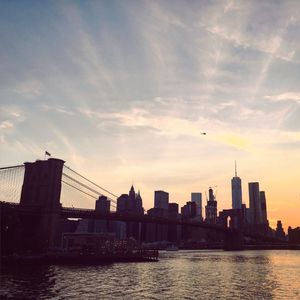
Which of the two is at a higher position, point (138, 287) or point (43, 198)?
point (43, 198)

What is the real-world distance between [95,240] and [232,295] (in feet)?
219

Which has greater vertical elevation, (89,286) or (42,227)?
(42,227)

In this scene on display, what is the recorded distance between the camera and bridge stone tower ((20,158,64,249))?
110 meters

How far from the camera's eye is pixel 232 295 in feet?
147

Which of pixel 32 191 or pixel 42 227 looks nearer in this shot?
pixel 42 227

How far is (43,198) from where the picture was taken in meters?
120

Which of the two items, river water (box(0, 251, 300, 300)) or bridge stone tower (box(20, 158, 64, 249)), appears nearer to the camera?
river water (box(0, 251, 300, 300))

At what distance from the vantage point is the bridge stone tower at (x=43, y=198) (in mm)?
110312

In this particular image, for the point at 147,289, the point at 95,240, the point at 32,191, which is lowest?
the point at 147,289

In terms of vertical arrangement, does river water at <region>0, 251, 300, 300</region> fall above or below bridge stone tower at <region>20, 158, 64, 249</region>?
below

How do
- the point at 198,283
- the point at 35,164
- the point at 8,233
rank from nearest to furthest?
the point at 198,283, the point at 8,233, the point at 35,164

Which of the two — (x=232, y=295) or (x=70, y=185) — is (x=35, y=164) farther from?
(x=232, y=295)

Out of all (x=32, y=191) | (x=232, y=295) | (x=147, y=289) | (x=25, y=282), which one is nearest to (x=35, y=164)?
(x=32, y=191)

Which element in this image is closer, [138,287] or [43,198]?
[138,287]
